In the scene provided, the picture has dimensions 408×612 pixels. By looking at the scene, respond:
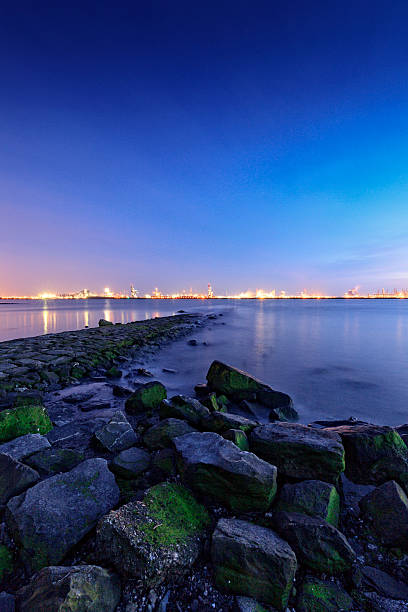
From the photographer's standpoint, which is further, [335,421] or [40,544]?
[335,421]

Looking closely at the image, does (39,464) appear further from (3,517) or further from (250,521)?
(250,521)

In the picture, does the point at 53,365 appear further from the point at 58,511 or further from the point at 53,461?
the point at 58,511

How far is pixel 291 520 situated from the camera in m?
2.21

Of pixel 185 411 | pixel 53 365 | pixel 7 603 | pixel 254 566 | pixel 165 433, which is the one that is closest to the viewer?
pixel 7 603

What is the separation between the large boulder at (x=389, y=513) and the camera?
7.74ft

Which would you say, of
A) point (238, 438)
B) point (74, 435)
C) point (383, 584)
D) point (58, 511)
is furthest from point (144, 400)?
point (383, 584)

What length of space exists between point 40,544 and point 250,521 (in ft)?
5.49

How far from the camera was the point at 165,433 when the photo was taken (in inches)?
139

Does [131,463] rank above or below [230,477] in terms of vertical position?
below

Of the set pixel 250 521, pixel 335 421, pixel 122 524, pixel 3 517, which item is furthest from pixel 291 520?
pixel 335 421

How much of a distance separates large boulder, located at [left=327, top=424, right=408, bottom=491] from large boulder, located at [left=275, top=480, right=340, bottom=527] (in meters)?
0.98

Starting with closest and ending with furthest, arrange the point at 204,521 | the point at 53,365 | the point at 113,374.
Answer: the point at 204,521 < the point at 53,365 < the point at 113,374

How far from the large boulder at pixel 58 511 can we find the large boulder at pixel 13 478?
Answer: 212 millimetres

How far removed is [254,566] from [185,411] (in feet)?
7.96
